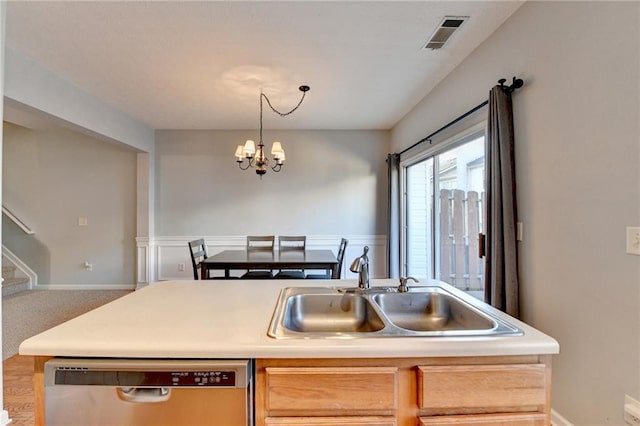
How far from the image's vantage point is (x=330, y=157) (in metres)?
4.84

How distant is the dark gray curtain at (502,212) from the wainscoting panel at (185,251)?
2.89m

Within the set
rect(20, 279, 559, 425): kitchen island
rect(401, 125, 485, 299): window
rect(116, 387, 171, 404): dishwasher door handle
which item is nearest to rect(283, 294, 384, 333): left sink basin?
rect(20, 279, 559, 425): kitchen island

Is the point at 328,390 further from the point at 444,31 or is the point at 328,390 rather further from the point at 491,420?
the point at 444,31

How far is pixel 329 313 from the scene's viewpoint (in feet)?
4.83

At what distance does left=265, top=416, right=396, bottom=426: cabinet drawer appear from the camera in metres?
0.92

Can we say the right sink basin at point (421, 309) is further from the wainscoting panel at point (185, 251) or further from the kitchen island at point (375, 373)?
the wainscoting panel at point (185, 251)

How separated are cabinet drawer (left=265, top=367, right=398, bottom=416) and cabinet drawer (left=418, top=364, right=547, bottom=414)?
5.0 inches

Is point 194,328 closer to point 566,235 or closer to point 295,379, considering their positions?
point 295,379

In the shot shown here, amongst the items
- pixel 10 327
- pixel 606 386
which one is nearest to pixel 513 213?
pixel 606 386

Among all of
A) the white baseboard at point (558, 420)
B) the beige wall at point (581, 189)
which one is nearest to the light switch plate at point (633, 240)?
the beige wall at point (581, 189)

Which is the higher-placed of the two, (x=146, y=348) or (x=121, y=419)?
(x=146, y=348)

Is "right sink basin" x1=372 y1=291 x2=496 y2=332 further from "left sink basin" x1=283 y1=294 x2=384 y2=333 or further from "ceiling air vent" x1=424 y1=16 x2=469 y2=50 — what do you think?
"ceiling air vent" x1=424 y1=16 x2=469 y2=50

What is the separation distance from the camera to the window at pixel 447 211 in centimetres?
265

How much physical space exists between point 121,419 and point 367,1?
234 centimetres
